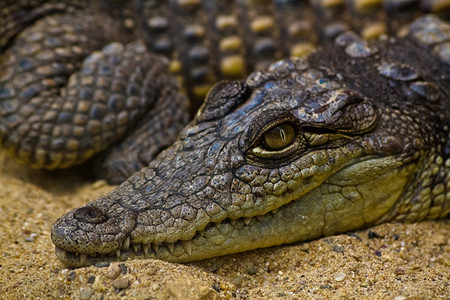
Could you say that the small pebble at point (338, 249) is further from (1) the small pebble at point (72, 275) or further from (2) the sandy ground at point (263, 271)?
(1) the small pebble at point (72, 275)

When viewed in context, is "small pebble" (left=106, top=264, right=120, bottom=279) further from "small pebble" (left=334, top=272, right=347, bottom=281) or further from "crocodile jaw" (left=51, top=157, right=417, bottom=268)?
"small pebble" (left=334, top=272, right=347, bottom=281)

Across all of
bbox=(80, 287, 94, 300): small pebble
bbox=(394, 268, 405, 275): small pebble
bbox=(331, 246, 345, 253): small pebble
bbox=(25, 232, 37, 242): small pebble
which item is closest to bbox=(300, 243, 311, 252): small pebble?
bbox=(331, 246, 345, 253): small pebble

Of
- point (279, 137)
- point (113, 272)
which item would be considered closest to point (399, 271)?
point (279, 137)

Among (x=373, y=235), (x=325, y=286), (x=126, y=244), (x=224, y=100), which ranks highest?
(x=224, y=100)

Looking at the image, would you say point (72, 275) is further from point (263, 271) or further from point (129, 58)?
point (129, 58)

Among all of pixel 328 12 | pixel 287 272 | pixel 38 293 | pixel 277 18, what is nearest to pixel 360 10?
pixel 328 12

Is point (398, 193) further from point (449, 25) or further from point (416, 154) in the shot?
point (449, 25)
